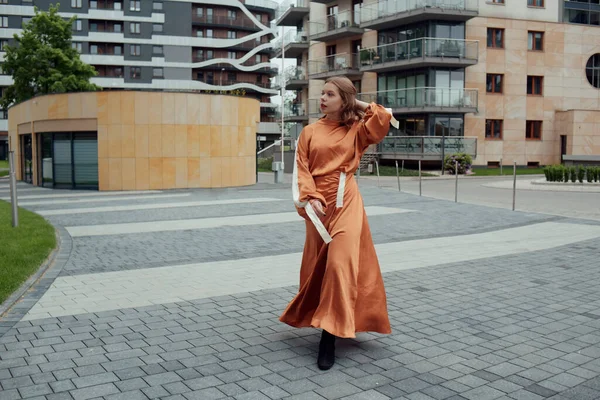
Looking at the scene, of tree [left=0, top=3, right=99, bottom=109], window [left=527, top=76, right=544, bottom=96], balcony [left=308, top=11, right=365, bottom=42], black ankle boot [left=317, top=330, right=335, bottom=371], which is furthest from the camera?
balcony [left=308, top=11, right=365, bottom=42]

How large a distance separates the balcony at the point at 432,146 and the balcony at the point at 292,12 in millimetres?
19243

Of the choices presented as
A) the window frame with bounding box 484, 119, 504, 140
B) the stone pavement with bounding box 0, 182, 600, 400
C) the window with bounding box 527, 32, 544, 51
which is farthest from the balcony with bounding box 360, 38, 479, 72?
the stone pavement with bounding box 0, 182, 600, 400

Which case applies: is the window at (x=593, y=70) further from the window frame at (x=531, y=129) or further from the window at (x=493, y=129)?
the window at (x=493, y=129)

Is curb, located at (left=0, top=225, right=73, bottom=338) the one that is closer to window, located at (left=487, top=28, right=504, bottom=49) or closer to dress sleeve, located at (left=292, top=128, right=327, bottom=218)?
dress sleeve, located at (left=292, top=128, right=327, bottom=218)

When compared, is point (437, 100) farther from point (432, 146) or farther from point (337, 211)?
point (337, 211)

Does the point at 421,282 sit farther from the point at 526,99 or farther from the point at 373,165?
the point at 526,99

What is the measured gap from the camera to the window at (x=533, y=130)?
41.0 meters

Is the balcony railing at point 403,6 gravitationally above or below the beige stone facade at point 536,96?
above

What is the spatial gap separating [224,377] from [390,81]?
126 ft

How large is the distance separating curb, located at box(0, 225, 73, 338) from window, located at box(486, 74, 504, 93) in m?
34.7

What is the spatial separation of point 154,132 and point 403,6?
21674mm

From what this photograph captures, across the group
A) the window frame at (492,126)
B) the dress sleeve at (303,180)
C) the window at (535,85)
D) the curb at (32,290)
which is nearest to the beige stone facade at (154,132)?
the curb at (32,290)

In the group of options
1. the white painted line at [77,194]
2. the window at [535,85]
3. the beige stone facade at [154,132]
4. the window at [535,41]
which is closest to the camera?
the white painted line at [77,194]

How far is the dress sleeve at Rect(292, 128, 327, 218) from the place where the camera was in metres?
4.59
